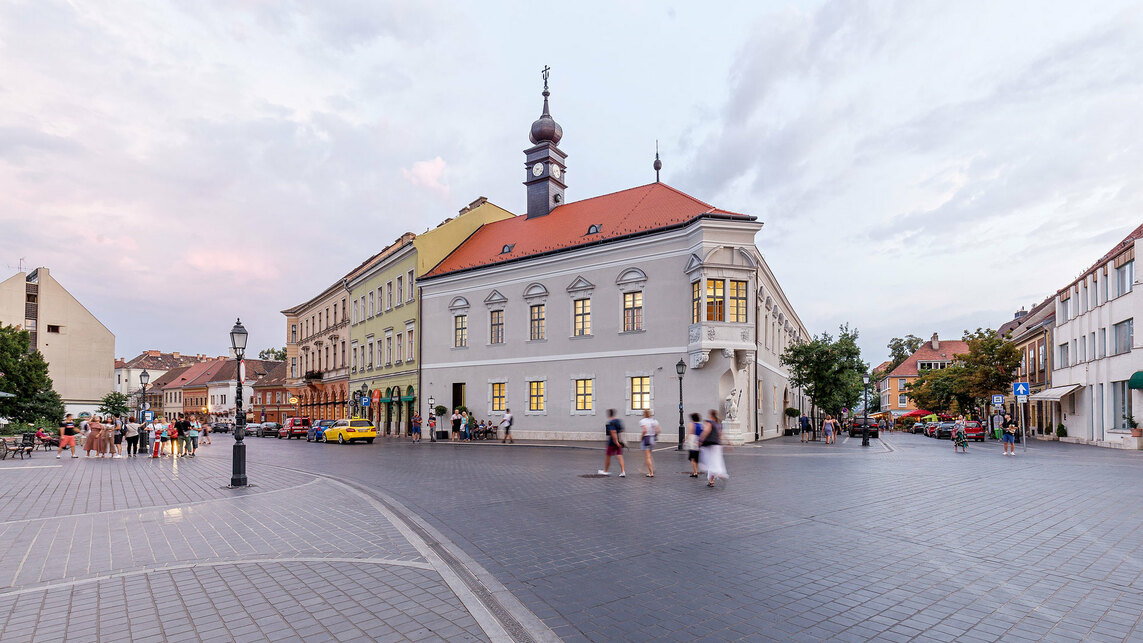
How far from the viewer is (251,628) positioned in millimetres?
5195

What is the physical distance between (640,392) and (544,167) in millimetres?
17049

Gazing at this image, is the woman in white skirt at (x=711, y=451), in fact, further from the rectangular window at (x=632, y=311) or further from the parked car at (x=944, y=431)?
the parked car at (x=944, y=431)

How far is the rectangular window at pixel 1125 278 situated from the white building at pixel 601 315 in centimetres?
1714

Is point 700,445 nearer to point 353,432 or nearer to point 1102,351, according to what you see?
point 353,432

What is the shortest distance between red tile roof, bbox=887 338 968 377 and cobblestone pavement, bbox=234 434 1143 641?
98.8m

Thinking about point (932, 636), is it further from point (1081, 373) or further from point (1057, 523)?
point (1081, 373)

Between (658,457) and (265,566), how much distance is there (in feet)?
55.5

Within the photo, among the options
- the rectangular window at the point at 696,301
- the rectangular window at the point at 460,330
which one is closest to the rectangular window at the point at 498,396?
the rectangular window at the point at 460,330

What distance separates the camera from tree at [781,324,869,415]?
126 ft

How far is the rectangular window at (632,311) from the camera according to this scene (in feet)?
107

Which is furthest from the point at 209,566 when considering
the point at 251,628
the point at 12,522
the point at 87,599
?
the point at 12,522

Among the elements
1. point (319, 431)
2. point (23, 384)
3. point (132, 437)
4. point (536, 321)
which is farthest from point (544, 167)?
point (23, 384)

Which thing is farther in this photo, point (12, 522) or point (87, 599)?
point (12, 522)

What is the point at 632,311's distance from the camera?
32.9m
